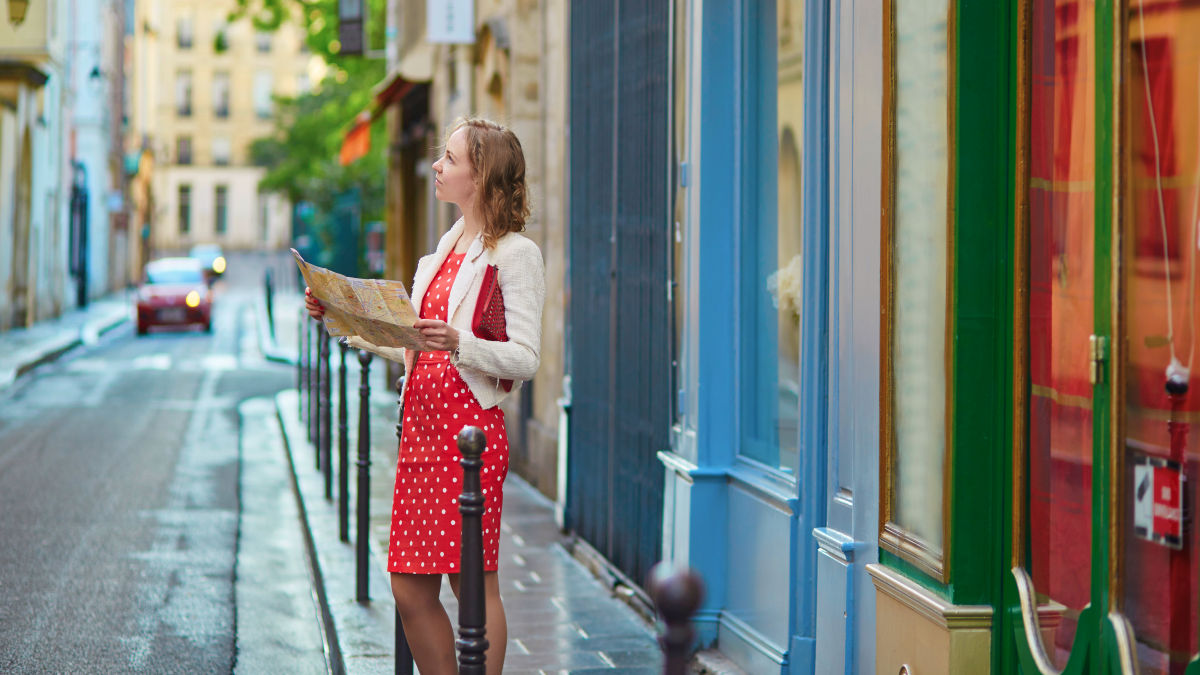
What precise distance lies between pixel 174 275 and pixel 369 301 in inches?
1122

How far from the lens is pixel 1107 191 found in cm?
298

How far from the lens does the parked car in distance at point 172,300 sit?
29234mm

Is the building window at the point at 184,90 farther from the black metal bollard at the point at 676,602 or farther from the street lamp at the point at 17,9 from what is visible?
the black metal bollard at the point at 676,602

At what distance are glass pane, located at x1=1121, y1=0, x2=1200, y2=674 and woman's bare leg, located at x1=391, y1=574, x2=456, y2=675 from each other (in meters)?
1.84

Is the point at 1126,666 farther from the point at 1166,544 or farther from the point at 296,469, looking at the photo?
the point at 296,469

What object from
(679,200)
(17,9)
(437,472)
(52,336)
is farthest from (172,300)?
(437,472)

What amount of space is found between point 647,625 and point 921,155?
2.87 m

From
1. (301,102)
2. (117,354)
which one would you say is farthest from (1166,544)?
(301,102)

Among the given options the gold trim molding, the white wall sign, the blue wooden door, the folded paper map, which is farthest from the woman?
the white wall sign

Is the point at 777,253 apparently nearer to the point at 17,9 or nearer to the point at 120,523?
the point at 120,523

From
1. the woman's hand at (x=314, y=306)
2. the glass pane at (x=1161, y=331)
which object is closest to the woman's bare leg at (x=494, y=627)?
the woman's hand at (x=314, y=306)

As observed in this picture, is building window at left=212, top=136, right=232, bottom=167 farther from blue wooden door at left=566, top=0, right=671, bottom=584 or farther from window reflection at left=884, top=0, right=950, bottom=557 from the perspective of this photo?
window reflection at left=884, top=0, right=950, bottom=557

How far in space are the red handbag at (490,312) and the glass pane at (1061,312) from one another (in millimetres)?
1366

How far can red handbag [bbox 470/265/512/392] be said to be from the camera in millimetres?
3867
